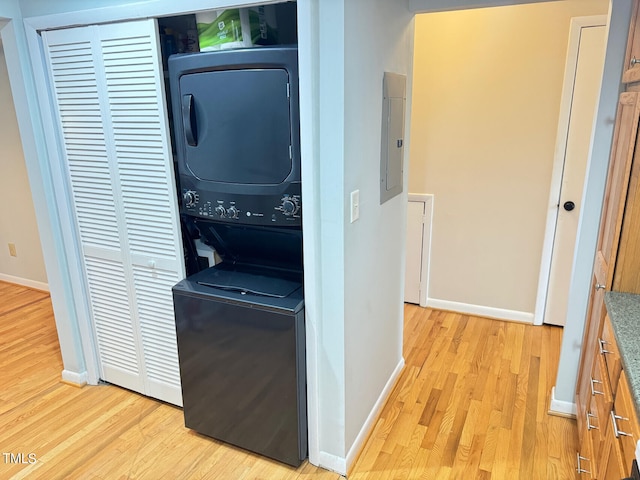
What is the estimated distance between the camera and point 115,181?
205 cm

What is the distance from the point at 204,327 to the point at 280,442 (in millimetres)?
582

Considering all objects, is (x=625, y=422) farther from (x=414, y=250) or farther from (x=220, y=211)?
(x=414, y=250)

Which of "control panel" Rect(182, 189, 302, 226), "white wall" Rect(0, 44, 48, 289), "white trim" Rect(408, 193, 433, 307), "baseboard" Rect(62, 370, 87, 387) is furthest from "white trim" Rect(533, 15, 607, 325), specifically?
"white wall" Rect(0, 44, 48, 289)

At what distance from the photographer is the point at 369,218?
187 cm

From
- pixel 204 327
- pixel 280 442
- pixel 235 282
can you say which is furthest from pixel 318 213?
pixel 280 442

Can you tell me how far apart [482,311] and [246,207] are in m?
2.23

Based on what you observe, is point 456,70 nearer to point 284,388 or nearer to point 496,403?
point 496,403

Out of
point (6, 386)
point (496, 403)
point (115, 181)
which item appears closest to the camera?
point (115, 181)

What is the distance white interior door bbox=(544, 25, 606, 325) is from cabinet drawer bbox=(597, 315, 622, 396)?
145 centimetres

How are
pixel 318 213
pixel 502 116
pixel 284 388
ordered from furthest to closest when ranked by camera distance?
pixel 502 116 < pixel 284 388 < pixel 318 213

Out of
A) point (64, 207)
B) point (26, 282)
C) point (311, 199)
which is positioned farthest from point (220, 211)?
point (26, 282)

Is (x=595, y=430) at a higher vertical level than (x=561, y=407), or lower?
higher

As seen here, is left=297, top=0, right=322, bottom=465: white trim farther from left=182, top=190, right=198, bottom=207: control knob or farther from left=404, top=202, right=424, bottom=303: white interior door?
left=404, top=202, right=424, bottom=303: white interior door

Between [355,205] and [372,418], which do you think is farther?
[372,418]
